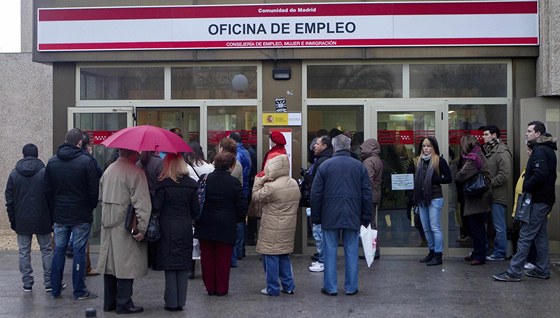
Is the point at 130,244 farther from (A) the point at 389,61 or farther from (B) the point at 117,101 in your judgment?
(A) the point at 389,61

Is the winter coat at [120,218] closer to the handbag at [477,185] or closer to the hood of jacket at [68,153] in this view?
the hood of jacket at [68,153]

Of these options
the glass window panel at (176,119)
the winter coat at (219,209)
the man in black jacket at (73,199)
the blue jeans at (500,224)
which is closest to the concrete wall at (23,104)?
the glass window panel at (176,119)

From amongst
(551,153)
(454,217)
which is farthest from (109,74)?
(551,153)

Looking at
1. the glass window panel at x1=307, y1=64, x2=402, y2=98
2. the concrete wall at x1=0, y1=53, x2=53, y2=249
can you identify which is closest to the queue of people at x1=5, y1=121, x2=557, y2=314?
the glass window panel at x1=307, y1=64, x2=402, y2=98

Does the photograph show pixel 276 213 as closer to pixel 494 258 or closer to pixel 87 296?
pixel 87 296

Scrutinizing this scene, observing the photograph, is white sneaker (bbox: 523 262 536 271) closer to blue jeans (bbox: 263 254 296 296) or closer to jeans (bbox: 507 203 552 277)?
jeans (bbox: 507 203 552 277)

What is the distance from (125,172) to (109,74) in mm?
4155

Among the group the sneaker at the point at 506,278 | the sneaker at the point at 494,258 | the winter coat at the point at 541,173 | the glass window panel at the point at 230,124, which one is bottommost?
the sneaker at the point at 506,278

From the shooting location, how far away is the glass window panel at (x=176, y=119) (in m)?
10.6

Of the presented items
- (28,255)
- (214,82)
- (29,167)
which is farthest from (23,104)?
(28,255)

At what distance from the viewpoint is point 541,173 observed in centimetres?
806

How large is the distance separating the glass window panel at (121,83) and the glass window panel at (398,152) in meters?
3.41

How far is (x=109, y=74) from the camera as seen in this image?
35.1 feet

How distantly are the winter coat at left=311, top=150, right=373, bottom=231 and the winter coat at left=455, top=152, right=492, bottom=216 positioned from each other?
6.95 ft
